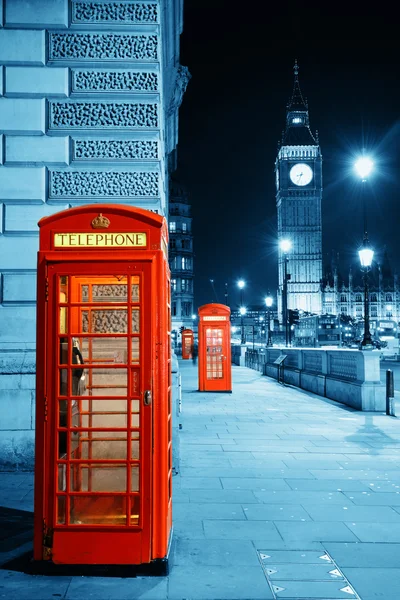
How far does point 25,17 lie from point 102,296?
201 inches

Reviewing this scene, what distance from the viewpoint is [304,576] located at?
397 centimetres

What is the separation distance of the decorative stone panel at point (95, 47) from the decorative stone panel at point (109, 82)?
0.19 meters

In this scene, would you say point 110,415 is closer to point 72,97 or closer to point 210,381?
Result: point 72,97

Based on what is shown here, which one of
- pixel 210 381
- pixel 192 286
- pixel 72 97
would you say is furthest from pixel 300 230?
pixel 72 97

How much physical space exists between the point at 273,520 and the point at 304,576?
4.10 feet

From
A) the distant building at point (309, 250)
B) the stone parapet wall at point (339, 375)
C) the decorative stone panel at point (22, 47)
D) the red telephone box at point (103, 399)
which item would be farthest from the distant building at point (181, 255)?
the red telephone box at point (103, 399)

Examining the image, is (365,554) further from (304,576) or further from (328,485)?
(328,485)

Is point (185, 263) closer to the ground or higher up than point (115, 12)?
higher up

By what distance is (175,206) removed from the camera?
90.4 m

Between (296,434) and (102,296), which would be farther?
(296,434)

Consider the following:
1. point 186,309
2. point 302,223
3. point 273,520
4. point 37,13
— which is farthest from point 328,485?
point 302,223

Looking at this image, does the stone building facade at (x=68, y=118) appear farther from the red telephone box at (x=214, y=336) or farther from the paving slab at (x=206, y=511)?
the red telephone box at (x=214, y=336)

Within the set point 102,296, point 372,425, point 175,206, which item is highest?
point 175,206

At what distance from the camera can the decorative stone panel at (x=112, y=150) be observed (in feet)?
24.8
